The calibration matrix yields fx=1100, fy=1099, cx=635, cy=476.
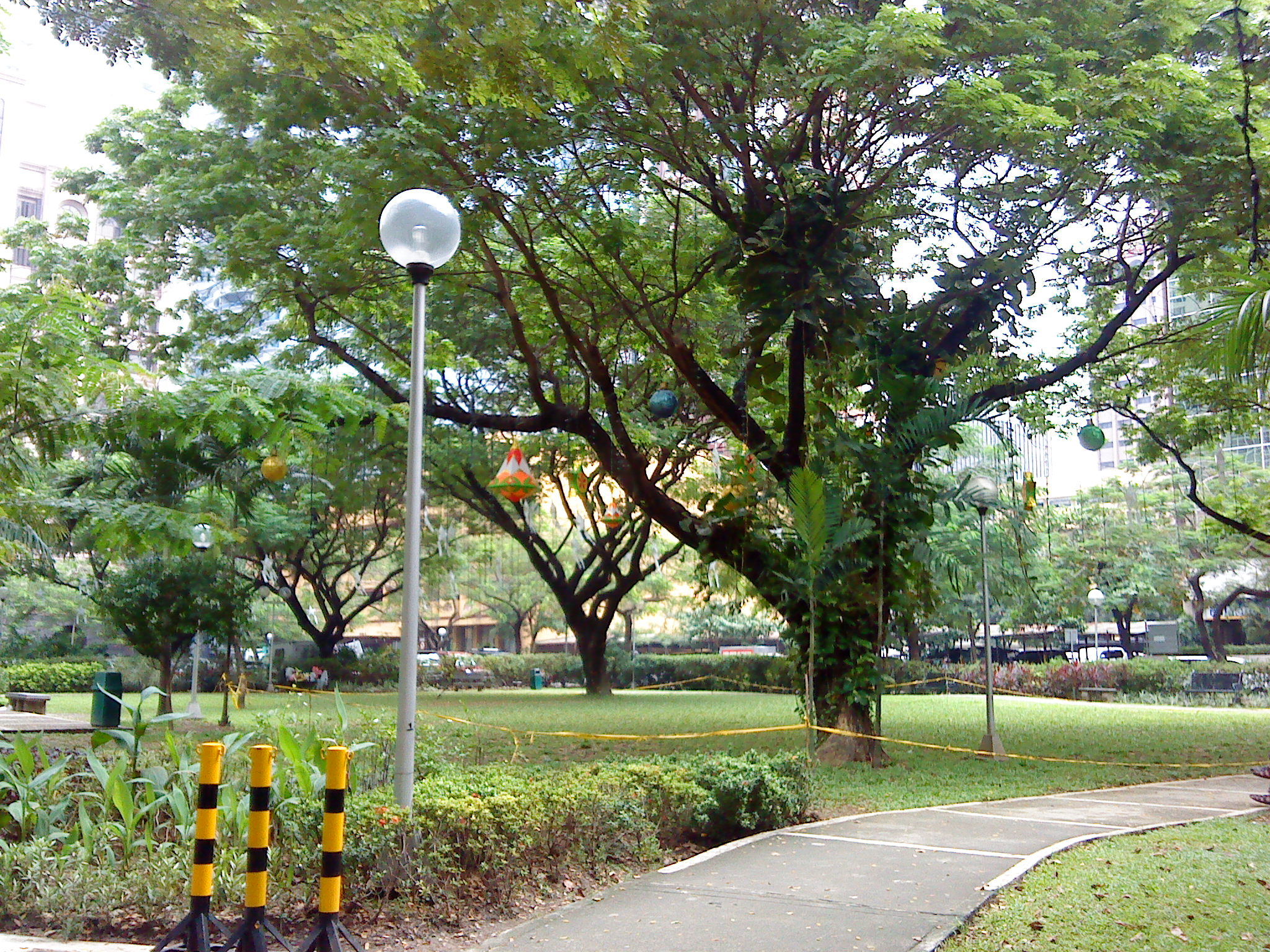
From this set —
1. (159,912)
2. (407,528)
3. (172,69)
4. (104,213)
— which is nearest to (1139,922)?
(407,528)

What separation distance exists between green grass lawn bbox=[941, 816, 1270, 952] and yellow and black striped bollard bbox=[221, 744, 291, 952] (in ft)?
10.5

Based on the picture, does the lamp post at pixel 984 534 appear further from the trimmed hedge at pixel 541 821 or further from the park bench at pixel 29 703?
the park bench at pixel 29 703

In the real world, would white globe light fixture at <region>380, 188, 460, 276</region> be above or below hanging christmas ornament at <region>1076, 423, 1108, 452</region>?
below

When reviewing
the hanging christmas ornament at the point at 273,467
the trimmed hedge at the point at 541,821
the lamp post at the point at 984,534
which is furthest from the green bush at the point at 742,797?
the hanging christmas ornament at the point at 273,467

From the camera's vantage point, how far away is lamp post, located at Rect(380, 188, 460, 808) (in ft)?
20.1

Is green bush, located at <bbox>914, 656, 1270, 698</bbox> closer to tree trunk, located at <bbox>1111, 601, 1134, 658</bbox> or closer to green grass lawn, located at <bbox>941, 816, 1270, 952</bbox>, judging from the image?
tree trunk, located at <bbox>1111, 601, 1134, 658</bbox>

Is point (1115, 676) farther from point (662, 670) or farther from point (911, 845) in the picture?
point (911, 845)

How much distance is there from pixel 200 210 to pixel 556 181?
15.0ft

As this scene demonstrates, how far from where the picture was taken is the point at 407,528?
628cm

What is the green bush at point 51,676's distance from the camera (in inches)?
1216

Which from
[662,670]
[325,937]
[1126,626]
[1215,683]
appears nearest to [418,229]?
[325,937]

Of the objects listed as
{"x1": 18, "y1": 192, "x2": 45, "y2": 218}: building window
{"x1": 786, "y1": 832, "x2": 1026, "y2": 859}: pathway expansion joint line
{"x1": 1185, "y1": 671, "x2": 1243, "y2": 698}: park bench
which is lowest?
{"x1": 1185, "y1": 671, "x2": 1243, "y2": 698}: park bench

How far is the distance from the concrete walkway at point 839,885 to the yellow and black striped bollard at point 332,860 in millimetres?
956

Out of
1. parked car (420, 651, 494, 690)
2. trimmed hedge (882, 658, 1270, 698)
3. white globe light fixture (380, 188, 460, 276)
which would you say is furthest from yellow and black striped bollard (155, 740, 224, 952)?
trimmed hedge (882, 658, 1270, 698)
